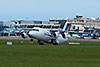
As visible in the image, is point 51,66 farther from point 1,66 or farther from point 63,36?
point 63,36

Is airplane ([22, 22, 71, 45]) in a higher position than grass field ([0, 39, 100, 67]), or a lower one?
lower

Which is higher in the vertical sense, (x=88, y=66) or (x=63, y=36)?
→ (x=88, y=66)

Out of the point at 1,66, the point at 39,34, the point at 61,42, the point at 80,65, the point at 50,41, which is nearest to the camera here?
the point at 1,66

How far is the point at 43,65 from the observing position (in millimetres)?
36781

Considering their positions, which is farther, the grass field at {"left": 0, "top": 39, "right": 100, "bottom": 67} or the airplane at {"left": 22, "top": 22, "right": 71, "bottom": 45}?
the airplane at {"left": 22, "top": 22, "right": 71, "bottom": 45}

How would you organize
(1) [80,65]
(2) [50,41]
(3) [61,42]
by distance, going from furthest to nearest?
(3) [61,42] → (2) [50,41] → (1) [80,65]

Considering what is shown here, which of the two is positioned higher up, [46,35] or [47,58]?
[47,58]

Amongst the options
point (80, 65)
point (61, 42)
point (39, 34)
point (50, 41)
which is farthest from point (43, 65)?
point (61, 42)

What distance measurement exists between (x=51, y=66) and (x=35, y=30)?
1934 inches

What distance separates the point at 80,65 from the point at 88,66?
3.48ft

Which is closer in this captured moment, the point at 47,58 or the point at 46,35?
the point at 47,58

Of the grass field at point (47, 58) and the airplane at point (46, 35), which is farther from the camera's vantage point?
the airplane at point (46, 35)

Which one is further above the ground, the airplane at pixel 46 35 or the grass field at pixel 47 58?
the grass field at pixel 47 58

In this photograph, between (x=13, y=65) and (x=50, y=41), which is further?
(x=50, y=41)
